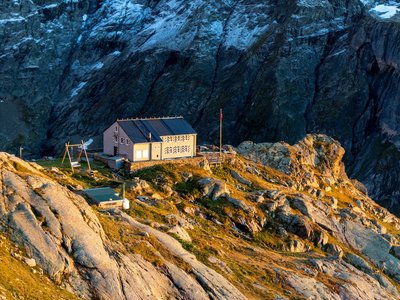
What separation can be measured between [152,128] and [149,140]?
2.69 m

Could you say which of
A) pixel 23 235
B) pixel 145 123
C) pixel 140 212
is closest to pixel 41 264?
pixel 23 235

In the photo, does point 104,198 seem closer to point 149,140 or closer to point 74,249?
point 74,249

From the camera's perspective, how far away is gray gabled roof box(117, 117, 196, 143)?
2857 inches

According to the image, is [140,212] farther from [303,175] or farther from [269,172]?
[303,175]

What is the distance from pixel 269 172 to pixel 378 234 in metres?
16.7

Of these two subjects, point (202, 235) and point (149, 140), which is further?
point (149, 140)

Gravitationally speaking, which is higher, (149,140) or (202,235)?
(149,140)

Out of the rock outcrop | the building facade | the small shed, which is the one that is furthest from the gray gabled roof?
the rock outcrop

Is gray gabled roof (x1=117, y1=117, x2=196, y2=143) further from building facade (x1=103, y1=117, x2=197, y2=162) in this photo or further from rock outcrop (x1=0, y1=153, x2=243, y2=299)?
rock outcrop (x1=0, y1=153, x2=243, y2=299)

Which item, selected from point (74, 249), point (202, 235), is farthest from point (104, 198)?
point (74, 249)

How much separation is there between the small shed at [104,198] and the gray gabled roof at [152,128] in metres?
17.2

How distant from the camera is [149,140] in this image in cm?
7269

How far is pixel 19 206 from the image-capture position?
125 ft

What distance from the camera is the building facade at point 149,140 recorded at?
71.9m
